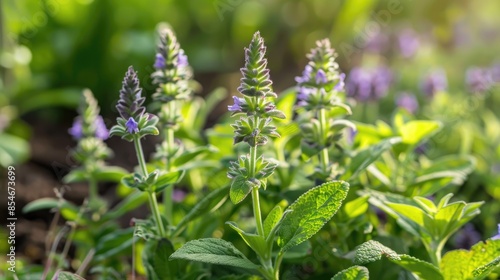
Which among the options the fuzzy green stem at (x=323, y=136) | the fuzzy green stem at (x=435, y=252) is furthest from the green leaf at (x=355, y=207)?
the fuzzy green stem at (x=435, y=252)

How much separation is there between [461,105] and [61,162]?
2.06 meters

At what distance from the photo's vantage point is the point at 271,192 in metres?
2.05

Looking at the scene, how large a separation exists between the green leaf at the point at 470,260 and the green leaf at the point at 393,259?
8cm

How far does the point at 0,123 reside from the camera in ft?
11.8

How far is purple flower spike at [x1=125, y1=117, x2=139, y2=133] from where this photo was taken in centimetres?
169

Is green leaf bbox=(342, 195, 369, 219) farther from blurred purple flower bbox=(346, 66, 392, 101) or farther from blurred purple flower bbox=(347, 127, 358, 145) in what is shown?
blurred purple flower bbox=(346, 66, 392, 101)

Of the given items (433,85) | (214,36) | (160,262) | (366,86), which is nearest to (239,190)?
(160,262)

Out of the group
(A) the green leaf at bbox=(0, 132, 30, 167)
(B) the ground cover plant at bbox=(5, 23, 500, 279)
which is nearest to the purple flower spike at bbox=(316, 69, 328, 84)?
(B) the ground cover plant at bbox=(5, 23, 500, 279)

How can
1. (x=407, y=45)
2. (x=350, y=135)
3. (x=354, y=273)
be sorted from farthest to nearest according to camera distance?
(x=407, y=45) → (x=350, y=135) → (x=354, y=273)

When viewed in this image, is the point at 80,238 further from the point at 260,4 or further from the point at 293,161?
the point at 260,4

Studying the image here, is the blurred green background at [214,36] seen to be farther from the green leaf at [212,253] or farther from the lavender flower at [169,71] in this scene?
the green leaf at [212,253]

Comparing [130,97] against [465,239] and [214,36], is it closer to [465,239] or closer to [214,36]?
[465,239]

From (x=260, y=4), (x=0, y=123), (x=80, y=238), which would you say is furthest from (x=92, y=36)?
(x=80, y=238)

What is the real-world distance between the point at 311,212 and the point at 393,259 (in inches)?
8.6
